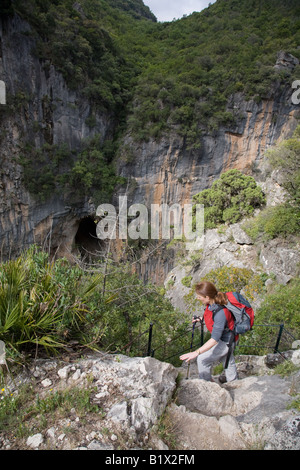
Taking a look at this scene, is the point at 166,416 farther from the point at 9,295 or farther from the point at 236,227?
the point at 236,227

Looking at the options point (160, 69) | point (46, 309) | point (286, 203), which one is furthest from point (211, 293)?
point (160, 69)

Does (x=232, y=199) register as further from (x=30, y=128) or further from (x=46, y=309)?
(x=30, y=128)

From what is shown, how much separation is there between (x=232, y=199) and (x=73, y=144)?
10414 millimetres

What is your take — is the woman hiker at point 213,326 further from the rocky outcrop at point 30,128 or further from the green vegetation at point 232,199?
the rocky outcrop at point 30,128

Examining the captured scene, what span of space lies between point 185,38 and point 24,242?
845 inches

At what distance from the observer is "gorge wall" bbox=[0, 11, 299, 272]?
13266 millimetres

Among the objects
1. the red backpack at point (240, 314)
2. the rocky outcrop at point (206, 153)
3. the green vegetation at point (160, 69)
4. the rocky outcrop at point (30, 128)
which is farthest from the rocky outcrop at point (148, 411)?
the rocky outcrop at point (206, 153)

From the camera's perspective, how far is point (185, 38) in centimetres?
2144

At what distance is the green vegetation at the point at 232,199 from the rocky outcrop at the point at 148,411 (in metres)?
8.53

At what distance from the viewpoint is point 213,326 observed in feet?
8.09

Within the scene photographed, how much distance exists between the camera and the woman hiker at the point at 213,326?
2.40m

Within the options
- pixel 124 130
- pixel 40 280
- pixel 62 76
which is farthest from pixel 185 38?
pixel 40 280

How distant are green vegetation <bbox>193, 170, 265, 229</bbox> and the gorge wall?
18.5 feet

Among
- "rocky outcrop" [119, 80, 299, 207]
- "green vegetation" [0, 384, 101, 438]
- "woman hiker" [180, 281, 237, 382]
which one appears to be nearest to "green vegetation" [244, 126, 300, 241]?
"woman hiker" [180, 281, 237, 382]
